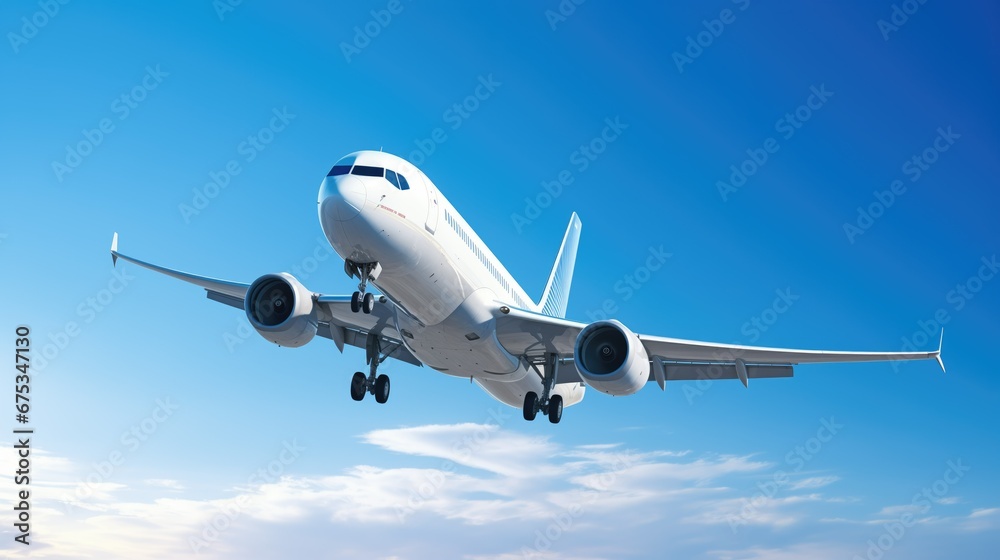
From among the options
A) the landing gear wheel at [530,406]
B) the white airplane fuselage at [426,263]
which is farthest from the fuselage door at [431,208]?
the landing gear wheel at [530,406]

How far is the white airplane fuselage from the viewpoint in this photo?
2220 centimetres

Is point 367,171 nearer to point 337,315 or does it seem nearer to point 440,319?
point 440,319

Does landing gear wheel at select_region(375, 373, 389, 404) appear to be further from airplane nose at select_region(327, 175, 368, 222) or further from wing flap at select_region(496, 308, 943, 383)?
airplane nose at select_region(327, 175, 368, 222)

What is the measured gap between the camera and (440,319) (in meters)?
26.0

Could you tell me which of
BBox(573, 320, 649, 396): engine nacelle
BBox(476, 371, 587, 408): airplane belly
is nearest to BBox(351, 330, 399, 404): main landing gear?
BBox(476, 371, 587, 408): airplane belly

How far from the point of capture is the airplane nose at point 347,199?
21.8m

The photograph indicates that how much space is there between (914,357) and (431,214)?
46.5 feet

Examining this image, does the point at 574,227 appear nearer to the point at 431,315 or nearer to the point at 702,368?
the point at 702,368

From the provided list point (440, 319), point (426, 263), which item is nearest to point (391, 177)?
point (426, 263)

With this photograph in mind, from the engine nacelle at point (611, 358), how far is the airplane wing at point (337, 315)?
19.3ft

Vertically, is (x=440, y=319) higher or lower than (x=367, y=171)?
lower

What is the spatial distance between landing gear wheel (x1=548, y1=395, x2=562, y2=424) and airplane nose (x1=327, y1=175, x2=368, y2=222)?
11.6m

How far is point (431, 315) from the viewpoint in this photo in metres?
25.7

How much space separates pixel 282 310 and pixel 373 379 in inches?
148
